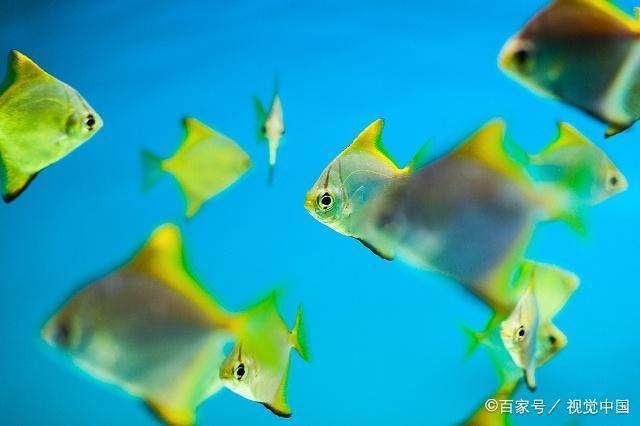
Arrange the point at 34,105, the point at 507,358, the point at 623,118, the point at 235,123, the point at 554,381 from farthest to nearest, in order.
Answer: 1. the point at 235,123
2. the point at 554,381
3. the point at 507,358
4. the point at 34,105
5. the point at 623,118

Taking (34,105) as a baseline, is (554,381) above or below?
below

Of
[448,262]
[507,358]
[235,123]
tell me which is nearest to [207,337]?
[448,262]

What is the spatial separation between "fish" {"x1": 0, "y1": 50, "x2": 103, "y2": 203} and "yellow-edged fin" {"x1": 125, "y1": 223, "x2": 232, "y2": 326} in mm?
472

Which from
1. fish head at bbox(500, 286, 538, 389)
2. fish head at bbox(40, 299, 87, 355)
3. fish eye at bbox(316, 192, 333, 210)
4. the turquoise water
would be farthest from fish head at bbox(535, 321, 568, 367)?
the turquoise water

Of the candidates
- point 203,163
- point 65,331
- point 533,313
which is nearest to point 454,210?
point 533,313

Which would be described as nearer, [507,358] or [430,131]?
[507,358]

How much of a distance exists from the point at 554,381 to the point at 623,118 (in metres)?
3.88

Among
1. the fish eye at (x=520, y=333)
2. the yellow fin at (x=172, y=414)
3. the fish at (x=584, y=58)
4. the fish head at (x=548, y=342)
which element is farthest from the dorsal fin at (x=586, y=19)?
the yellow fin at (x=172, y=414)

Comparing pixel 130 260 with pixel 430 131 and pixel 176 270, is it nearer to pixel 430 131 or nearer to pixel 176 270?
pixel 176 270

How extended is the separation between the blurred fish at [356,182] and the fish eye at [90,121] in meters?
0.74

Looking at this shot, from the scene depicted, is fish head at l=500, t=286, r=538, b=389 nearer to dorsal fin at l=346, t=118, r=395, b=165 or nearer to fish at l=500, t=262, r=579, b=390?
fish at l=500, t=262, r=579, b=390

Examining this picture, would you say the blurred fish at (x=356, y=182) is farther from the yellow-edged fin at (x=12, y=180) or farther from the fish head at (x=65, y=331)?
the yellow-edged fin at (x=12, y=180)

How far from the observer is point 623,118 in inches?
56.3

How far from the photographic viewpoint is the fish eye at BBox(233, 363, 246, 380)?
5.47 ft
